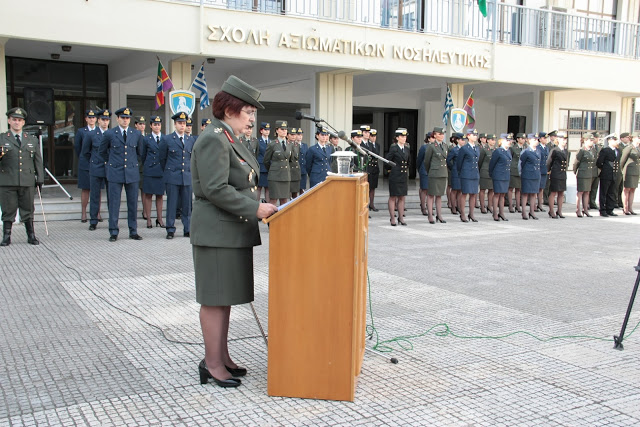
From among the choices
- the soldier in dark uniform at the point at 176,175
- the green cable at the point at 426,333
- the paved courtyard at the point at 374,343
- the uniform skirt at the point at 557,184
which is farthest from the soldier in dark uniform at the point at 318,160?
the green cable at the point at 426,333

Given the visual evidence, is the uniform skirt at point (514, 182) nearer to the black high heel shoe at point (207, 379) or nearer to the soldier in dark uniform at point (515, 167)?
the soldier in dark uniform at point (515, 167)

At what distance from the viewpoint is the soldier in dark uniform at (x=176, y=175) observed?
32.9 ft

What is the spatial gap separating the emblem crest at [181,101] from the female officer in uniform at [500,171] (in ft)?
22.0

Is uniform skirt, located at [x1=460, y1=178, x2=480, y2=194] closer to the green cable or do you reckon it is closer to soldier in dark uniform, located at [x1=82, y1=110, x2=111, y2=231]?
soldier in dark uniform, located at [x1=82, y1=110, x2=111, y2=231]

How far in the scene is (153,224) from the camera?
1195 cm

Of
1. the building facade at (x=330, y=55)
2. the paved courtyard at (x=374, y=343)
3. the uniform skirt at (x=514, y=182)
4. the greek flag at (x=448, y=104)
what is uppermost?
the building facade at (x=330, y=55)

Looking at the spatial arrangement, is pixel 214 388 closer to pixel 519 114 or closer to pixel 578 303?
pixel 578 303

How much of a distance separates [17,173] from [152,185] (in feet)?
9.03

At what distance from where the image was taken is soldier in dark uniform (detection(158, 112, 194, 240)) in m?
10.0

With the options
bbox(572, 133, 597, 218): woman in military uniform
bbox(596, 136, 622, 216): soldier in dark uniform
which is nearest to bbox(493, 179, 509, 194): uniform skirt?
bbox(572, 133, 597, 218): woman in military uniform

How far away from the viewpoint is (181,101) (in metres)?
12.8

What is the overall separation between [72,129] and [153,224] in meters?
6.80

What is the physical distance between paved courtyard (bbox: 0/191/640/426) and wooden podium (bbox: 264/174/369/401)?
3.1 inches

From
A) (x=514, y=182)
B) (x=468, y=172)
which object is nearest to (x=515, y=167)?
(x=514, y=182)
